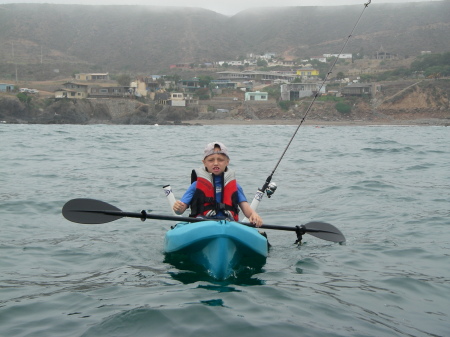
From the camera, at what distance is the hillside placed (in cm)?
15600

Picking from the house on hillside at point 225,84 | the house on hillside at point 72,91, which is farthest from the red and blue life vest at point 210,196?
the house on hillside at point 225,84

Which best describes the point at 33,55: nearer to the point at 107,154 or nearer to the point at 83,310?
the point at 107,154

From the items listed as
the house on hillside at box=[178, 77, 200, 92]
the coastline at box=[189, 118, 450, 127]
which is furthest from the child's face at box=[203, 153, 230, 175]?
the house on hillside at box=[178, 77, 200, 92]

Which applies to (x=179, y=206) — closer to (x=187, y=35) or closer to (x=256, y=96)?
(x=256, y=96)

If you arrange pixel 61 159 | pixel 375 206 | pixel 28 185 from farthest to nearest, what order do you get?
pixel 61 159, pixel 28 185, pixel 375 206

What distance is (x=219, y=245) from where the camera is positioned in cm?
570

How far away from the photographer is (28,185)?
1270 cm

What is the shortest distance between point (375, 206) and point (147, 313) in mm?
6833

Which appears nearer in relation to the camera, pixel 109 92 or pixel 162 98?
pixel 109 92

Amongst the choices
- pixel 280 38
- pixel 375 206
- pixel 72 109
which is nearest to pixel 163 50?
pixel 280 38

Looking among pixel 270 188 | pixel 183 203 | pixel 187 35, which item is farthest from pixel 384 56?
pixel 183 203

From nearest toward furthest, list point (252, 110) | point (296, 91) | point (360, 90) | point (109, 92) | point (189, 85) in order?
point (252, 110), point (109, 92), point (360, 90), point (296, 91), point (189, 85)

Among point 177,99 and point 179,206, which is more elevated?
point 177,99

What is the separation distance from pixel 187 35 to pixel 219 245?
596ft
